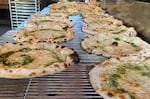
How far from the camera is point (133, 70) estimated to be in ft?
3.73

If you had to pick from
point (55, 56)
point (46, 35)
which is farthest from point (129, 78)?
point (46, 35)

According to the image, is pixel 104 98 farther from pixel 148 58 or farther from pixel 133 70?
pixel 148 58

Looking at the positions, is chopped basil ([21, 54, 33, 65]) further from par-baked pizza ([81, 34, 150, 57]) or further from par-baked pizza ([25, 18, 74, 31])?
par-baked pizza ([25, 18, 74, 31])

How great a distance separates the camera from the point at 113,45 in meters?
1.49

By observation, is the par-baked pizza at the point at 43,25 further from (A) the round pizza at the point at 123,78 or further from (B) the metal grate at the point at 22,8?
(B) the metal grate at the point at 22,8

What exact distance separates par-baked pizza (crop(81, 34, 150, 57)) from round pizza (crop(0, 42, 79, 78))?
175 millimetres

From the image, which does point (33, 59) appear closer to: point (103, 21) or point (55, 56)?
point (55, 56)

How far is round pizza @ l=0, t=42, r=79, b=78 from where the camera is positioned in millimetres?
1059

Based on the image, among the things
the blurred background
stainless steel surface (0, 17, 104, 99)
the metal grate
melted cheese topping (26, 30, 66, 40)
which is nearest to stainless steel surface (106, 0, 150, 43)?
the blurred background

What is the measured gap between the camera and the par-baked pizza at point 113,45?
1363 millimetres

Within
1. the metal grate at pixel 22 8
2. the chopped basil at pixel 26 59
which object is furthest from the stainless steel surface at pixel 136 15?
the metal grate at pixel 22 8

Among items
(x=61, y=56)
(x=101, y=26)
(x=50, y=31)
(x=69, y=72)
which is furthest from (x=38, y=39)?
(x=101, y=26)

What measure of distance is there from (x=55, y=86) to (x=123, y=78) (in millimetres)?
319

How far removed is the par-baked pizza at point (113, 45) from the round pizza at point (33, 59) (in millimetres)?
175
